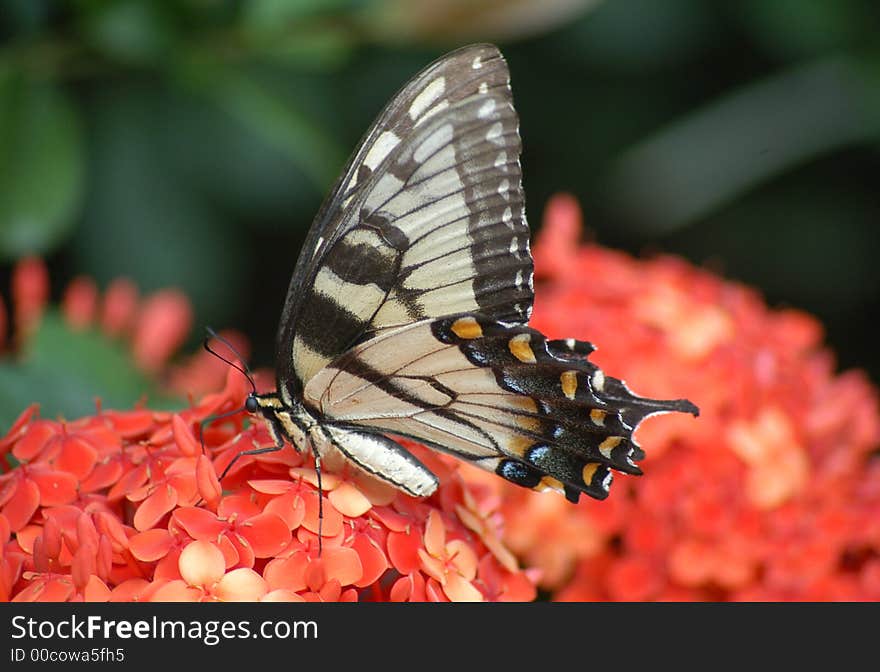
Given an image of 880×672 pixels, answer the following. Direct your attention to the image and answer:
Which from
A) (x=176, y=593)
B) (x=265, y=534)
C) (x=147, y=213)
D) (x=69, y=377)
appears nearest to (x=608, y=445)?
(x=265, y=534)

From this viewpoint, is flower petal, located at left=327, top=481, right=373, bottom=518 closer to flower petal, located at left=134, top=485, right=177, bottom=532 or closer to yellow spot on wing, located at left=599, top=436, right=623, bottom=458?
flower petal, located at left=134, top=485, right=177, bottom=532

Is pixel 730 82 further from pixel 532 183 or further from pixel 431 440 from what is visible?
pixel 431 440

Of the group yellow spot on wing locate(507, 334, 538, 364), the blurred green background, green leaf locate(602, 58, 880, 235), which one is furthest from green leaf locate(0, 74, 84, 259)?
green leaf locate(602, 58, 880, 235)

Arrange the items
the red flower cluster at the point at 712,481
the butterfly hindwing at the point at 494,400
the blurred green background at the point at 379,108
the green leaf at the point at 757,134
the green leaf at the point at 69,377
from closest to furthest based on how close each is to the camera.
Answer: the butterfly hindwing at the point at 494,400 < the green leaf at the point at 69,377 < the red flower cluster at the point at 712,481 < the blurred green background at the point at 379,108 < the green leaf at the point at 757,134

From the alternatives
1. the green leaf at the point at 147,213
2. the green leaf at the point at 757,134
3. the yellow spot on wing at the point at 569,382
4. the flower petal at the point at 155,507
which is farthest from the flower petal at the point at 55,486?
the green leaf at the point at 757,134

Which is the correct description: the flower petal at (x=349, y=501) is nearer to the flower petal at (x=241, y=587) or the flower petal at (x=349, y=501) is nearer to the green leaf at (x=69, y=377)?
the flower petal at (x=241, y=587)

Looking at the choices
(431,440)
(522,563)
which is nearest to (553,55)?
(522,563)

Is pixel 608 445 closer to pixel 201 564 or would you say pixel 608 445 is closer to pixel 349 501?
pixel 349 501
